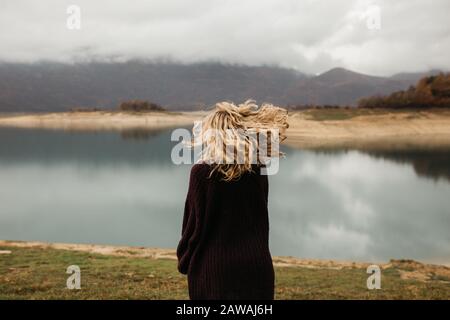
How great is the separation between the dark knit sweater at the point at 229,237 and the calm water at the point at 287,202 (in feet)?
44.5

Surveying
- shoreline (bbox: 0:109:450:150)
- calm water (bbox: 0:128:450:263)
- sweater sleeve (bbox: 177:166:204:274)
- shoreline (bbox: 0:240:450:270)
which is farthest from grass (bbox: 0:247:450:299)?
shoreline (bbox: 0:109:450:150)

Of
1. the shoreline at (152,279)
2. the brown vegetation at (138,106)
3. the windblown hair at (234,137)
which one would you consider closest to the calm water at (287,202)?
the shoreline at (152,279)

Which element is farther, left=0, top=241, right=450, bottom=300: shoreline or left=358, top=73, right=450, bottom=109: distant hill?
left=358, top=73, right=450, bottom=109: distant hill

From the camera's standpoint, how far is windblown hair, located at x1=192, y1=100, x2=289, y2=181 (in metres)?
2.76

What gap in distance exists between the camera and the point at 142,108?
8825cm

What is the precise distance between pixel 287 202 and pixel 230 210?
23.6 meters

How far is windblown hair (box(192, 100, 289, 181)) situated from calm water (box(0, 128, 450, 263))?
13.9m

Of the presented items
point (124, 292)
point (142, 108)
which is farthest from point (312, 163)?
point (142, 108)

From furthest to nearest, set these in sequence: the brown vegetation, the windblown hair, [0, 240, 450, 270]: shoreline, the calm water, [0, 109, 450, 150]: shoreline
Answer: the brown vegetation, [0, 109, 450, 150]: shoreline, the calm water, [0, 240, 450, 270]: shoreline, the windblown hair

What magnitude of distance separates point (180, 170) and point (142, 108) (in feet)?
159

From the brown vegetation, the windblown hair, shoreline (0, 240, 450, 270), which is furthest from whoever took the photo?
the brown vegetation

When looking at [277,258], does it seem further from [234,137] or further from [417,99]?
[417,99]

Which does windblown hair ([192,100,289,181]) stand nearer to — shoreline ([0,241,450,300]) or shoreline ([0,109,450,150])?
shoreline ([0,241,450,300])
